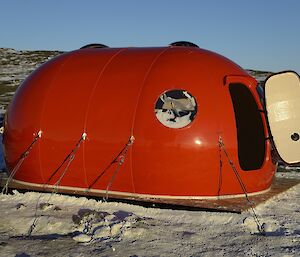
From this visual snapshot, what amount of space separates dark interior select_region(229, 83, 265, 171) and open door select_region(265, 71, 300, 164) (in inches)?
15.1

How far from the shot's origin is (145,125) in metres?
7.25

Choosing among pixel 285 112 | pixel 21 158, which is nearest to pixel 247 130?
pixel 285 112

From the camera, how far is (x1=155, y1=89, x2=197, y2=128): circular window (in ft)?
23.7

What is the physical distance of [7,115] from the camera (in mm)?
8859

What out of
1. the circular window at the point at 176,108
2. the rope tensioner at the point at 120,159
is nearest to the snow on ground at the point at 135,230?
the rope tensioner at the point at 120,159

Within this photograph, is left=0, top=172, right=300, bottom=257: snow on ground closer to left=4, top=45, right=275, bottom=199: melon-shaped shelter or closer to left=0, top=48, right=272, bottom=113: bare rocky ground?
left=4, top=45, right=275, bottom=199: melon-shaped shelter

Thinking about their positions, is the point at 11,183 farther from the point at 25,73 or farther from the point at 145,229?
the point at 25,73

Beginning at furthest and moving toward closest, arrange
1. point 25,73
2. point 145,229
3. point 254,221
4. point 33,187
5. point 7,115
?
point 25,73, point 7,115, point 33,187, point 254,221, point 145,229

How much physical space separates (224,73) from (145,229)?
9.60 feet

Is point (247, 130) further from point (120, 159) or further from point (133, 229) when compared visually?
point (133, 229)

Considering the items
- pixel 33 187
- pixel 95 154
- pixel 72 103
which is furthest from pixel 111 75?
pixel 33 187

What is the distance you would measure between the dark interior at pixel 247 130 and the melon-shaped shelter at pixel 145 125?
2cm

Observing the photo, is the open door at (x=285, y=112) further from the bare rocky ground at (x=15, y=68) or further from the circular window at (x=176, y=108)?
the bare rocky ground at (x=15, y=68)

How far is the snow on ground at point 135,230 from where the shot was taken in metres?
5.50
